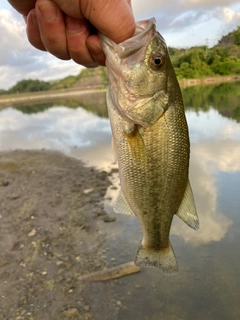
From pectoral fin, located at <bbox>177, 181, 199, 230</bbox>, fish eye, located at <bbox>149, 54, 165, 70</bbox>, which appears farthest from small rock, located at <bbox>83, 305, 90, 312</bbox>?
fish eye, located at <bbox>149, 54, 165, 70</bbox>

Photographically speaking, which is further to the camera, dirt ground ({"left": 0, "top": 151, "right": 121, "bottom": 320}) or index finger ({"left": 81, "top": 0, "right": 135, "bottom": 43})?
dirt ground ({"left": 0, "top": 151, "right": 121, "bottom": 320})

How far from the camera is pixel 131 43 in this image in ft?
7.16

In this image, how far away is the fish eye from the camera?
2318 millimetres

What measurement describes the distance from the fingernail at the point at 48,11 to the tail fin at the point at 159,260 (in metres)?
2.02

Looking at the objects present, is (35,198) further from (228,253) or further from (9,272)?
(228,253)

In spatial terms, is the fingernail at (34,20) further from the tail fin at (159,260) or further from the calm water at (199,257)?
the calm water at (199,257)

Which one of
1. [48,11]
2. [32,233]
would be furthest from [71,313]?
[48,11]

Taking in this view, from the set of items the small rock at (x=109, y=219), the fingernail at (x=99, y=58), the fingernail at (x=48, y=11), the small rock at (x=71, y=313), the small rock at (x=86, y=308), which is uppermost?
the fingernail at (x=48, y=11)

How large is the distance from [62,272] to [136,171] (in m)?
4.78

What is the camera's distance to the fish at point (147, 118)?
229 centimetres

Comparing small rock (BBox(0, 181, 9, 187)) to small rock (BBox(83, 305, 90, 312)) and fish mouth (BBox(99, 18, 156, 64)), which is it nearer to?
small rock (BBox(83, 305, 90, 312))

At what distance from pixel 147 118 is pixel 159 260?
4.27 ft

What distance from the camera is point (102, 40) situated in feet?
7.25

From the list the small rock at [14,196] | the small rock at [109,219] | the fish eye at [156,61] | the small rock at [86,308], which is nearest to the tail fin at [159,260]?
the fish eye at [156,61]
